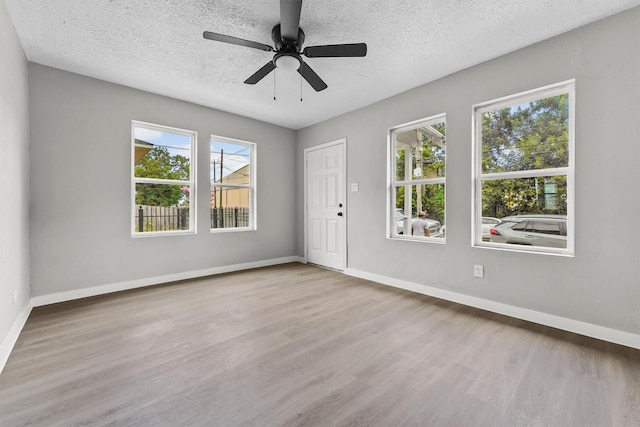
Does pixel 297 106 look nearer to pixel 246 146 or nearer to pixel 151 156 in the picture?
pixel 246 146

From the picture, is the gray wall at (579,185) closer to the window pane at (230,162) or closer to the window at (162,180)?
the window pane at (230,162)

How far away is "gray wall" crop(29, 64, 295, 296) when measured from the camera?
9.85 ft

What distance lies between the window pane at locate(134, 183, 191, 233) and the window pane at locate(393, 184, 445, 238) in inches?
122

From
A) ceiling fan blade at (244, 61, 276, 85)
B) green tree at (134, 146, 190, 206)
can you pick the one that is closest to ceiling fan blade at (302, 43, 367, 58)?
ceiling fan blade at (244, 61, 276, 85)

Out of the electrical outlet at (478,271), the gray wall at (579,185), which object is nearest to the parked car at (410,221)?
the gray wall at (579,185)

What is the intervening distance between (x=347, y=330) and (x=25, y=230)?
3.31 m

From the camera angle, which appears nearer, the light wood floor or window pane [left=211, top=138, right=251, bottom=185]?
the light wood floor

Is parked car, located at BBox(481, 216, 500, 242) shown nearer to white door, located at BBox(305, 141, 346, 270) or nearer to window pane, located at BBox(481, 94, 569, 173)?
window pane, located at BBox(481, 94, 569, 173)

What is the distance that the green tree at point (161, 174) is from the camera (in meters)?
3.75

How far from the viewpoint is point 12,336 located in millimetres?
2170

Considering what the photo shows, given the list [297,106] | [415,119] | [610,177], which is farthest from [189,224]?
[610,177]

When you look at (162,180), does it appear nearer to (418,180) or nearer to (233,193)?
(233,193)

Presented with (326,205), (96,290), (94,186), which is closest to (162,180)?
(94,186)

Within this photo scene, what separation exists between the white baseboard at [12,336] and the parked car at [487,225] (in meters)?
4.13
